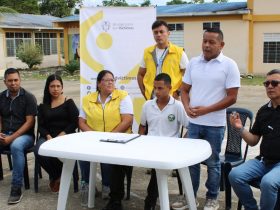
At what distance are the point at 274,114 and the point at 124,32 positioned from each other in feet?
10.0

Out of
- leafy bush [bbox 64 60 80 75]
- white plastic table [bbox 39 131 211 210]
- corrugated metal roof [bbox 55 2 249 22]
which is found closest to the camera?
white plastic table [bbox 39 131 211 210]

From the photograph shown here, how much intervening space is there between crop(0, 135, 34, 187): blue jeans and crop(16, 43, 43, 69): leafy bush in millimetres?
22136

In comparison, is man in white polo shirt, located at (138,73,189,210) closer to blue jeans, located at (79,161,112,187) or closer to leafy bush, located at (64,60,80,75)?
blue jeans, located at (79,161,112,187)

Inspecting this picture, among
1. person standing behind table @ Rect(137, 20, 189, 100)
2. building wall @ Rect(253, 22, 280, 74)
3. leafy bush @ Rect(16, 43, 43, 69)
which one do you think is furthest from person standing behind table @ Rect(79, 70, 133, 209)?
leafy bush @ Rect(16, 43, 43, 69)

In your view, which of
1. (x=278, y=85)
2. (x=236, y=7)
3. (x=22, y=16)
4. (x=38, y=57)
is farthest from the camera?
(x=22, y=16)

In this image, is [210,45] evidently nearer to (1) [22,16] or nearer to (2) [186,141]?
(2) [186,141]

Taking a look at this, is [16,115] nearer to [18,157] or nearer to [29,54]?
[18,157]

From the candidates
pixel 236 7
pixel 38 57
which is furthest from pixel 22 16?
pixel 236 7

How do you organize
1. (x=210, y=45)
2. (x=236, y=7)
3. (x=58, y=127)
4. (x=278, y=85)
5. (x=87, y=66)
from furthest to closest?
(x=236, y=7), (x=87, y=66), (x=58, y=127), (x=210, y=45), (x=278, y=85)

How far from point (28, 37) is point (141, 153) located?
2772 centimetres

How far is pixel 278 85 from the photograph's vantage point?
3629 mm

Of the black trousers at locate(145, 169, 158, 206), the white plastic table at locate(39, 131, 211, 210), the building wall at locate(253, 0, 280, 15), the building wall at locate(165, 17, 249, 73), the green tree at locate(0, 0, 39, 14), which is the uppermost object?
the green tree at locate(0, 0, 39, 14)

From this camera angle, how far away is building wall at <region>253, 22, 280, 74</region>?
20.5m

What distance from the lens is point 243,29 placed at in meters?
20.6
